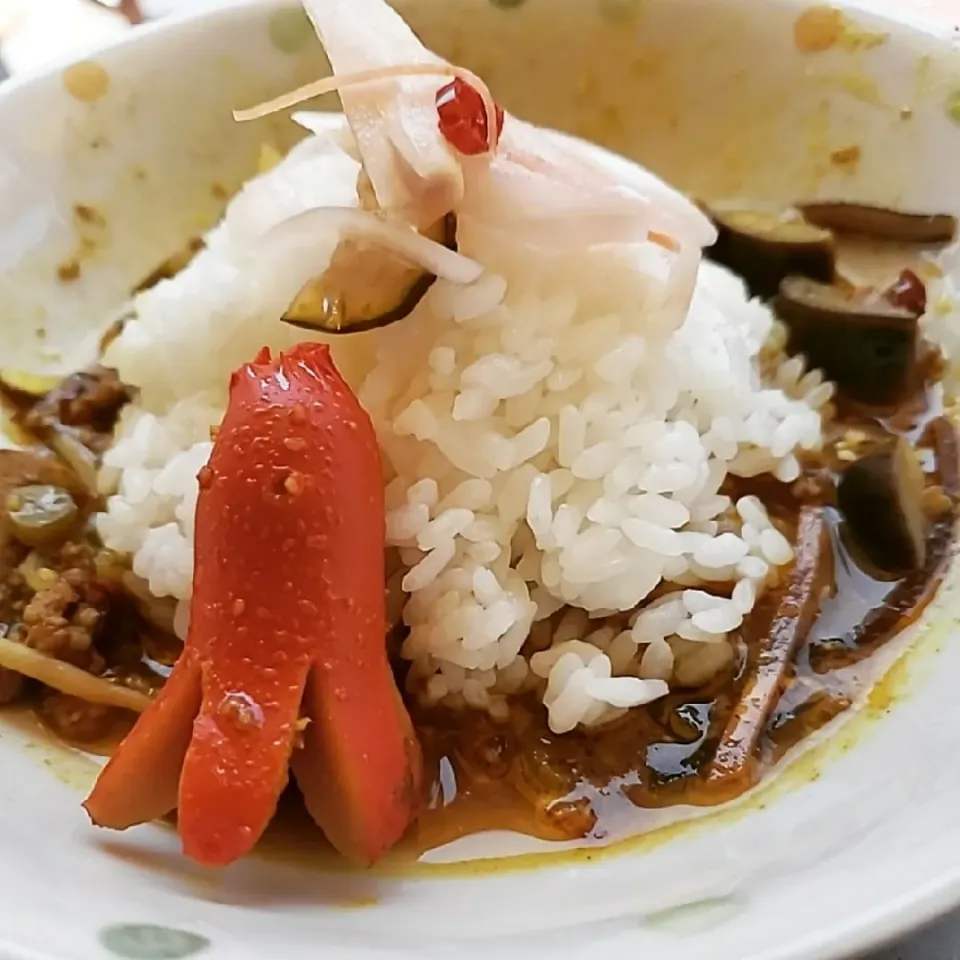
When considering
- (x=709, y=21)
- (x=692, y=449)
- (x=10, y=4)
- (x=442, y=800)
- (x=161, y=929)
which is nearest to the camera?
(x=161, y=929)

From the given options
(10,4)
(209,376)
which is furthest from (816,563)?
(10,4)

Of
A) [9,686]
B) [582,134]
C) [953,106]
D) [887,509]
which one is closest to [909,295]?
[953,106]

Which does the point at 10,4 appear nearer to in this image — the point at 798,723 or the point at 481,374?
the point at 481,374

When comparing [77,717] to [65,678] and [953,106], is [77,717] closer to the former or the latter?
[65,678]

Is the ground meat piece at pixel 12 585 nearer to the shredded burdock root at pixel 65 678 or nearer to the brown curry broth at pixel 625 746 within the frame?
the shredded burdock root at pixel 65 678

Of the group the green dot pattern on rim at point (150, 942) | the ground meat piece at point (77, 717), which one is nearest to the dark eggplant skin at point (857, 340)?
the ground meat piece at point (77, 717)

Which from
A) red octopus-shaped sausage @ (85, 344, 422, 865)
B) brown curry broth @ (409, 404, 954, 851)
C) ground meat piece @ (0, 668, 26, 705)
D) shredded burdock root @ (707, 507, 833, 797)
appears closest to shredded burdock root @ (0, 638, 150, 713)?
ground meat piece @ (0, 668, 26, 705)
